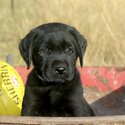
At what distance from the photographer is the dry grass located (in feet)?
33.4

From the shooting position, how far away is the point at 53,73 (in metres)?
4.00

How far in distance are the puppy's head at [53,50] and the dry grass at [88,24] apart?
5388mm

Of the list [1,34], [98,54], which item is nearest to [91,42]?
[98,54]

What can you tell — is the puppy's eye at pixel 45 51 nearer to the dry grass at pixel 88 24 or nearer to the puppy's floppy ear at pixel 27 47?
the puppy's floppy ear at pixel 27 47

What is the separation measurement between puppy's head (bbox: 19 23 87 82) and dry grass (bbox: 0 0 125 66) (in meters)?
5.39

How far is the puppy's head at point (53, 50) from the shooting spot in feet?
13.2

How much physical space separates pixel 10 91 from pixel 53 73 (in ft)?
2.44

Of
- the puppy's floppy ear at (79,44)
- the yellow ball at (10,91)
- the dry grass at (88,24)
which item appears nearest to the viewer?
the puppy's floppy ear at (79,44)

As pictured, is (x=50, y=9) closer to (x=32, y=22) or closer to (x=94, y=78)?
(x=32, y=22)

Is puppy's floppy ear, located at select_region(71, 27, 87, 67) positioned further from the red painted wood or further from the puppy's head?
the red painted wood

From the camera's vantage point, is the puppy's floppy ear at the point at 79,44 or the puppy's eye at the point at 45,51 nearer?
the puppy's eye at the point at 45,51

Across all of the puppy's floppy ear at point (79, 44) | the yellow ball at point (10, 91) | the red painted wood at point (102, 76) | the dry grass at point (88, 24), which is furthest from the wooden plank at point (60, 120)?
the dry grass at point (88, 24)

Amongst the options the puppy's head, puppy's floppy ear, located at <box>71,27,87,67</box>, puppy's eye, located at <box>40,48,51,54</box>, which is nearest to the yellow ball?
the puppy's head

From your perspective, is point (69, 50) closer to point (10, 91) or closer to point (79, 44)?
point (79, 44)
